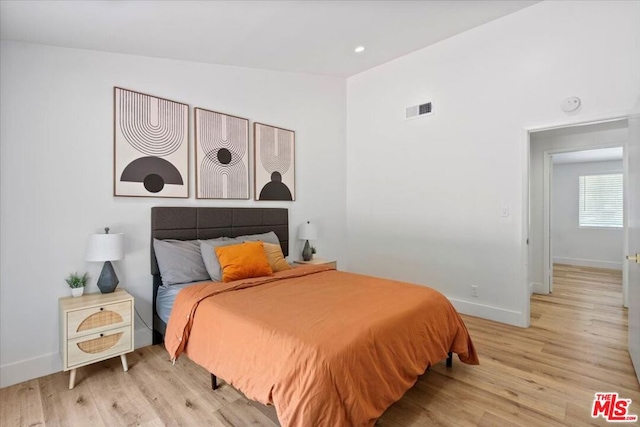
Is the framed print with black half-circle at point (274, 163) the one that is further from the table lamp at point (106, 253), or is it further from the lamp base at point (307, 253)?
the table lamp at point (106, 253)

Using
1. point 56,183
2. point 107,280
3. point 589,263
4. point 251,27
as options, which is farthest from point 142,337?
point 589,263

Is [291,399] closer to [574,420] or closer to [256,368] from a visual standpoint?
[256,368]

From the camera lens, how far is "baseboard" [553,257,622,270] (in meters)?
6.25

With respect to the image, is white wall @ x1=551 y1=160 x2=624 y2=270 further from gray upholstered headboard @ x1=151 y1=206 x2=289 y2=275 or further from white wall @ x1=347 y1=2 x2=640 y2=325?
gray upholstered headboard @ x1=151 y1=206 x2=289 y2=275

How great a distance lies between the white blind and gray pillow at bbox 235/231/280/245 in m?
6.87

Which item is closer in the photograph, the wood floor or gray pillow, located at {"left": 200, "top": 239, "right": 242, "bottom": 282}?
the wood floor

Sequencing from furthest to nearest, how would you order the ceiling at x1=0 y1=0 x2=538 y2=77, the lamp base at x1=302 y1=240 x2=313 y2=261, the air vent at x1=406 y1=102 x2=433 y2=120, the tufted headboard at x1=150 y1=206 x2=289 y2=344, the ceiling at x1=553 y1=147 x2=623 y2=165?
the ceiling at x1=553 y1=147 x2=623 y2=165, the lamp base at x1=302 y1=240 x2=313 y2=261, the air vent at x1=406 y1=102 x2=433 y2=120, the tufted headboard at x1=150 y1=206 x2=289 y2=344, the ceiling at x1=0 y1=0 x2=538 y2=77

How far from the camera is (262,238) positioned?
3588 millimetres

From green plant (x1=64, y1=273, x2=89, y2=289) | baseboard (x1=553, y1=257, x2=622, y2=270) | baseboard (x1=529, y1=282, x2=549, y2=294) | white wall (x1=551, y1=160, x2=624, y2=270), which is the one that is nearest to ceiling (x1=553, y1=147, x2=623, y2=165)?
white wall (x1=551, y1=160, x2=624, y2=270)

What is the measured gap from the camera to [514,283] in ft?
11.0

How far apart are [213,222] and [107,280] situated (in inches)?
42.8

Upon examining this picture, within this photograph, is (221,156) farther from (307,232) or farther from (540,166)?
(540,166)

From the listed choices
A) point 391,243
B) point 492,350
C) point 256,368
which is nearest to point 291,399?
point 256,368

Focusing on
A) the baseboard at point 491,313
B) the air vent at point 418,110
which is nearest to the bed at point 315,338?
the baseboard at point 491,313
